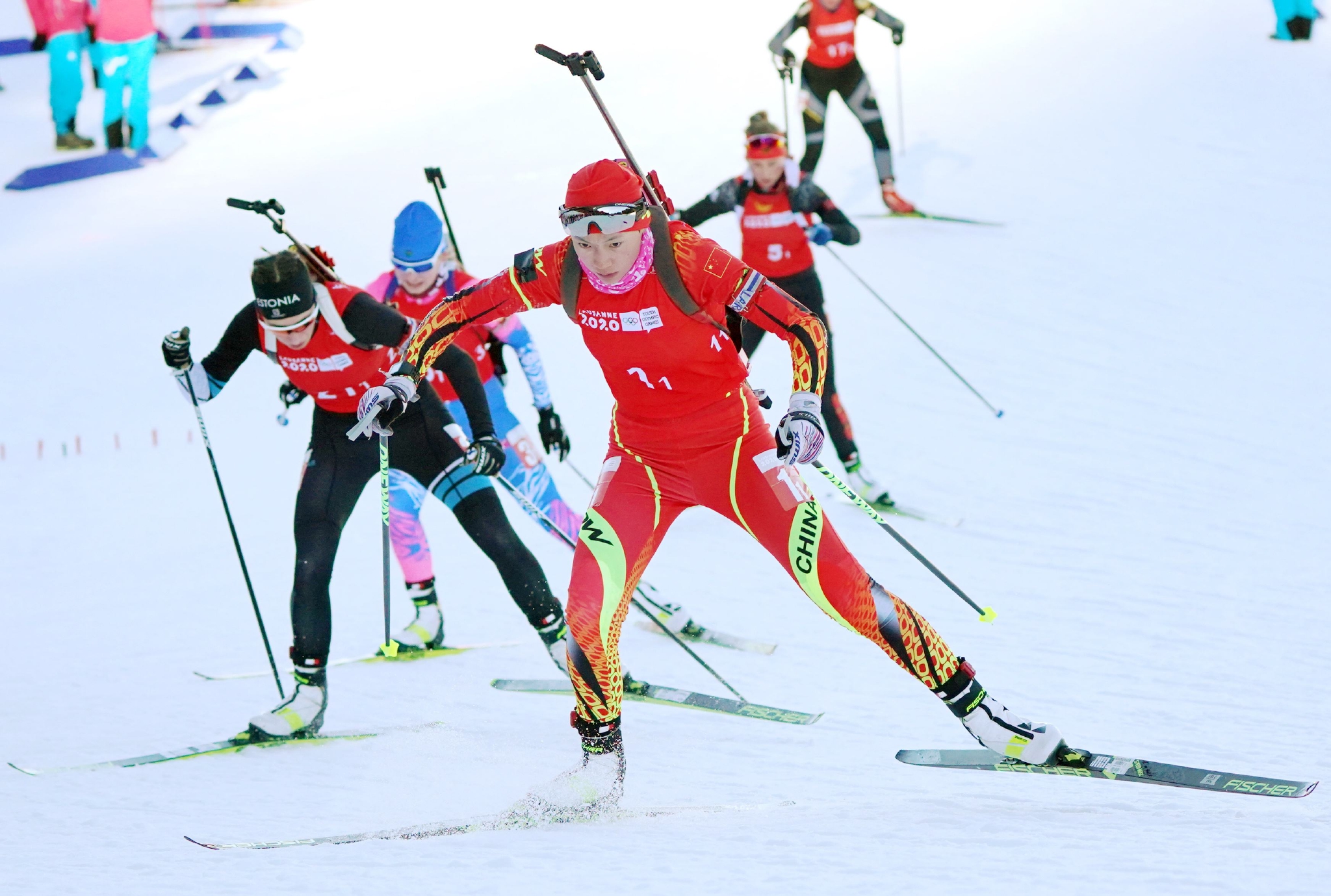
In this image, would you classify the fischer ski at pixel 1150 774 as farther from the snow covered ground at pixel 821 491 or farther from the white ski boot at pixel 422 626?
the white ski boot at pixel 422 626

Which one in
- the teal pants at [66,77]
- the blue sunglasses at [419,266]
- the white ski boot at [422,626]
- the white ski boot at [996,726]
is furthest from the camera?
the teal pants at [66,77]

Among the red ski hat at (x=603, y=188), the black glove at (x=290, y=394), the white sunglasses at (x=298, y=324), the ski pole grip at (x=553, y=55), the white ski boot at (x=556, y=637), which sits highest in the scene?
the ski pole grip at (x=553, y=55)

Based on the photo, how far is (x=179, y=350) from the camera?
4.45 meters

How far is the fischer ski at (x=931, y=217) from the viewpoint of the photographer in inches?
391

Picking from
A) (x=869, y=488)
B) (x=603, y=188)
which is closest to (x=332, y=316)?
(x=603, y=188)

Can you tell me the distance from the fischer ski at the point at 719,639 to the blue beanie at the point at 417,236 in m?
1.78

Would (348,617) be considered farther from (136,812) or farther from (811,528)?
(811,528)

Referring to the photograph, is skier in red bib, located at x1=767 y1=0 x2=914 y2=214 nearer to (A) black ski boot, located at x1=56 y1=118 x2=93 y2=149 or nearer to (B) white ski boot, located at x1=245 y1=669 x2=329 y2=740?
(B) white ski boot, located at x1=245 y1=669 x2=329 y2=740

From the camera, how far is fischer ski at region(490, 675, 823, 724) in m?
4.41

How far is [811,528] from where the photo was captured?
347 cm

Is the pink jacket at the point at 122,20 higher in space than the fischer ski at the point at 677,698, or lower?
higher

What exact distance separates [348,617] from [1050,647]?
3.12m

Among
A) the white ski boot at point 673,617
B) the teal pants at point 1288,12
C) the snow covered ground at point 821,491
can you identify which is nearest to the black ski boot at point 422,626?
the snow covered ground at point 821,491

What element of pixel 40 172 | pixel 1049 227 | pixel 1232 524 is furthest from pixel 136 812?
pixel 40 172
